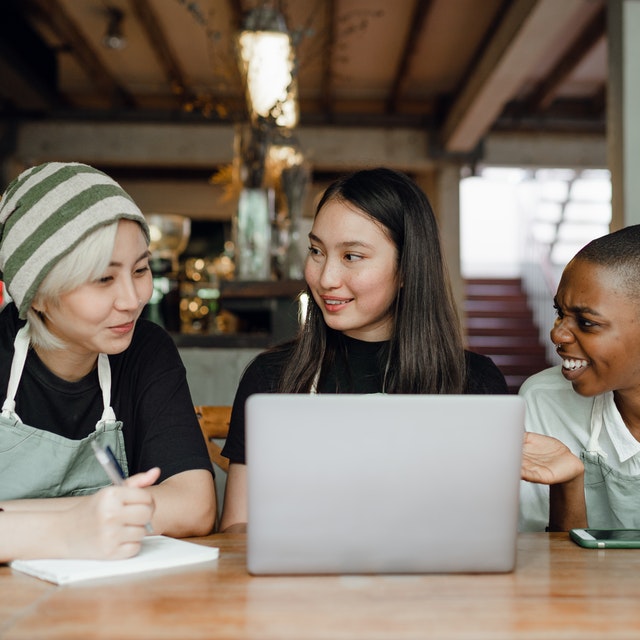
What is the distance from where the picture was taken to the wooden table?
32.6 inches

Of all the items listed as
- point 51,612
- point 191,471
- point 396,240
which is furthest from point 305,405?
point 396,240

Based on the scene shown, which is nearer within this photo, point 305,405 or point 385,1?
point 305,405

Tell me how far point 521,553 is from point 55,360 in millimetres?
896

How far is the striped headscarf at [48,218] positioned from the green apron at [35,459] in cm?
17

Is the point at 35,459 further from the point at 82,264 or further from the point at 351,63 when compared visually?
the point at 351,63

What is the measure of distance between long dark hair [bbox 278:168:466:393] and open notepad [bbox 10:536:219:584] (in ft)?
2.11

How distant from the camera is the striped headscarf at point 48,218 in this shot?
51.6 inches

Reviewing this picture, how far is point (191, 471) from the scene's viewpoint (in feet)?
4.68

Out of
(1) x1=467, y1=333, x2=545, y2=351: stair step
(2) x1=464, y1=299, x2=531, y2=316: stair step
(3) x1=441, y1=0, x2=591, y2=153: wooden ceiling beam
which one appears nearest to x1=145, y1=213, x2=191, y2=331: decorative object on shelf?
(3) x1=441, y1=0, x2=591, y2=153: wooden ceiling beam

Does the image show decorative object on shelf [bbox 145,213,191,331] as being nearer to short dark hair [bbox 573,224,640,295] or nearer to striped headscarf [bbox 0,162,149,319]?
striped headscarf [bbox 0,162,149,319]

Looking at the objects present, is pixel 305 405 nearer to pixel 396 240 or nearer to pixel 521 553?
pixel 521 553

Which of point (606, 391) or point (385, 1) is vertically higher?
point (385, 1)

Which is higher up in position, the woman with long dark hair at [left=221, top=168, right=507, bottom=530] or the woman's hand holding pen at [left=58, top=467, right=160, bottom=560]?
the woman with long dark hair at [left=221, top=168, right=507, bottom=530]

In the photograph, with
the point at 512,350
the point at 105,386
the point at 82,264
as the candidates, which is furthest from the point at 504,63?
the point at 82,264
